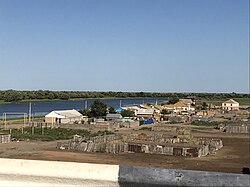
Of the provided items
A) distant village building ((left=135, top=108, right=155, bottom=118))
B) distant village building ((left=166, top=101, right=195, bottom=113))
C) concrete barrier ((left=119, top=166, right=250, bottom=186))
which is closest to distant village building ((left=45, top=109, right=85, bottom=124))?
distant village building ((left=135, top=108, right=155, bottom=118))

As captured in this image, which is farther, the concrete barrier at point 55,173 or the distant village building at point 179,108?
the distant village building at point 179,108

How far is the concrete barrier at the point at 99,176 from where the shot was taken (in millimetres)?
2301

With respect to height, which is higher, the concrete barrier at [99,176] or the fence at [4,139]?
the concrete barrier at [99,176]

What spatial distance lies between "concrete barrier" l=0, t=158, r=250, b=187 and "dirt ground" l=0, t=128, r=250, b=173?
29.1 meters

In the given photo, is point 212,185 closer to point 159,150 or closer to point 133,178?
point 133,178

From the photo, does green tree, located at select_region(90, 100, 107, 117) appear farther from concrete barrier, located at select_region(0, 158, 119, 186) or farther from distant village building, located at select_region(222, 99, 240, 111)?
concrete barrier, located at select_region(0, 158, 119, 186)

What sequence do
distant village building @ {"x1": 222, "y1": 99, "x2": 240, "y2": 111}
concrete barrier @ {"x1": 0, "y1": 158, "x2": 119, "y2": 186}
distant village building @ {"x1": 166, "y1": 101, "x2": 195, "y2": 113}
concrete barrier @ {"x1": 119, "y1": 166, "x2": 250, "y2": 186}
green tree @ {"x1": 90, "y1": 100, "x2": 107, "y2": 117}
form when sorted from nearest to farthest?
concrete barrier @ {"x1": 119, "y1": 166, "x2": 250, "y2": 186} < concrete barrier @ {"x1": 0, "y1": 158, "x2": 119, "y2": 186} < green tree @ {"x1": 90, "y1": 100, "x2": 107, "y2": 117} < distant village building @ {"x1": 166, "y1": 101, "x2": 195, "y2": 113} < distant village building @ {"x1": 222, "y1": 99, "x2": 240, "y2": 111}

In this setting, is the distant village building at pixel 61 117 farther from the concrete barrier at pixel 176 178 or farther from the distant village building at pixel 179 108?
the concrete barrier at pixel 176 178

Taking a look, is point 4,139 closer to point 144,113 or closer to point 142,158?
point 142,158

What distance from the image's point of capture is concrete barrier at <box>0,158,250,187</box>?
2.30 metres

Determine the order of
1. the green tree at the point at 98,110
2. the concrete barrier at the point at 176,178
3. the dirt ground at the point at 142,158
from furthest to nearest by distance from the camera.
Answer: the green tree at the point at 98,110 < the dirt ground at the point at 142,158 < the concrete barrier at the point at 176,178

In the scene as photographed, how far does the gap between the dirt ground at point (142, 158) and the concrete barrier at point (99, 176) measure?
29.1 metres

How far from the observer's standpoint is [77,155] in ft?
125

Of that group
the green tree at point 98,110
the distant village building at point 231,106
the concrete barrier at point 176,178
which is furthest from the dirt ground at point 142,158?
the distant village building at point 231,106
